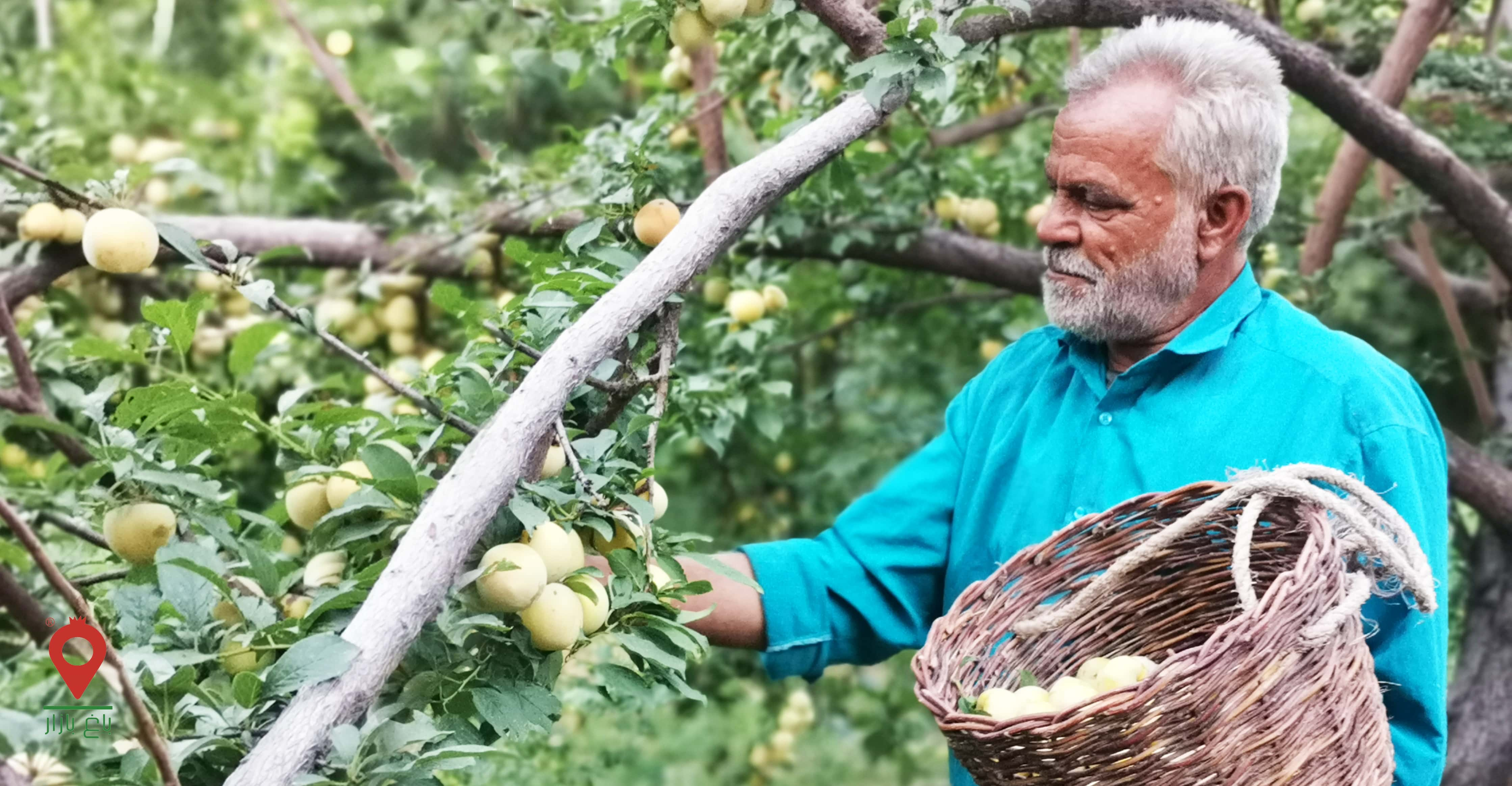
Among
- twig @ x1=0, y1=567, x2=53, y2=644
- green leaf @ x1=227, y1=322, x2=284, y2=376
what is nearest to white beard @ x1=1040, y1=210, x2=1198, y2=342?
green leaf @ x1=227, y1=322, x2=284, y2=376

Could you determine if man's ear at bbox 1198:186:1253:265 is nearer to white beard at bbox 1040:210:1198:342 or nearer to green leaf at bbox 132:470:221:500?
white beard at bbox 1040:210:1198:342

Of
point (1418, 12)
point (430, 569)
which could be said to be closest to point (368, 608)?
point (430, 569)

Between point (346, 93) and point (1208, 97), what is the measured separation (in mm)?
1993

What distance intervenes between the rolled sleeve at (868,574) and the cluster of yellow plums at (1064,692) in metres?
0.41

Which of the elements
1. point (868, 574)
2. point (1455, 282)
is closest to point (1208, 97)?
point (868, 574)

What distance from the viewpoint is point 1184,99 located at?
1858 millimetres

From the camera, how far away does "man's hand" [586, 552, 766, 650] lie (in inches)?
74.0

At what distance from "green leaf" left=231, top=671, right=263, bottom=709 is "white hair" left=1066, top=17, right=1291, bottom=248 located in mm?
1281

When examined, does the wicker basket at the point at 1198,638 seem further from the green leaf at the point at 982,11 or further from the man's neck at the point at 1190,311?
the green leaf at the point at 982,11

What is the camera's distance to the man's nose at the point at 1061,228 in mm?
1919

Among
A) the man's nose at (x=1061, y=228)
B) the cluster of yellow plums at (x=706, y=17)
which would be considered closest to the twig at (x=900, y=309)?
the man's nose at (x=1061, y=228)

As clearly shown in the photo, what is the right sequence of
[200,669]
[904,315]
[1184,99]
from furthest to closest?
1. [904,315]
2. [1184,99]
3. [200,669]

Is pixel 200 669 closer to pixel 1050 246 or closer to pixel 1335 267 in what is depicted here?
pixel 1050 246

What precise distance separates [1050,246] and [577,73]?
81 cm
